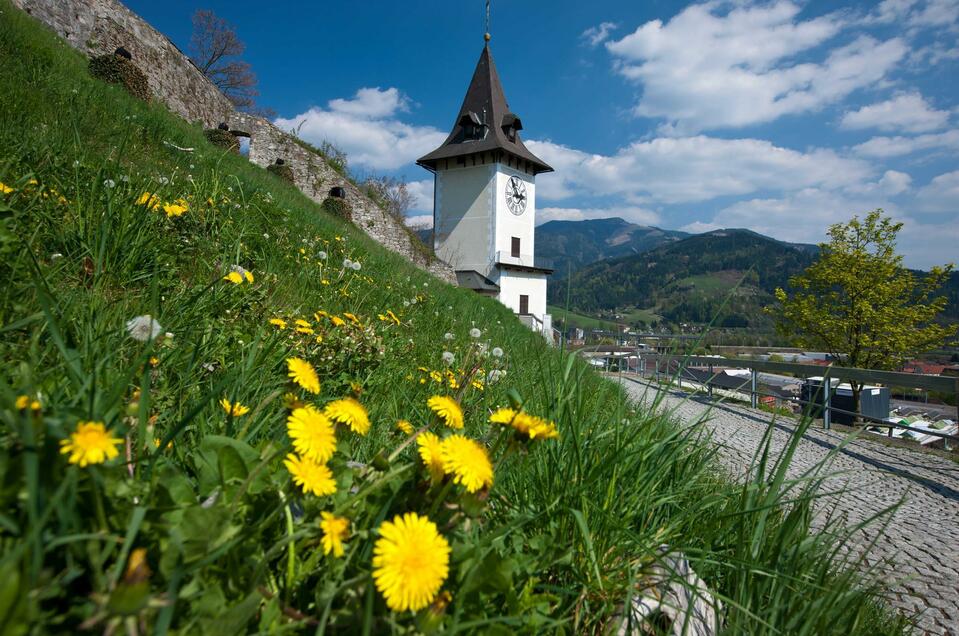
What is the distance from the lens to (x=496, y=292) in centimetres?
3145

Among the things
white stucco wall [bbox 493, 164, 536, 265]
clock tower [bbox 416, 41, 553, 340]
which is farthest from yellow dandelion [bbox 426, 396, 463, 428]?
white stucco wall [bbox 493, 164, 536, 265]

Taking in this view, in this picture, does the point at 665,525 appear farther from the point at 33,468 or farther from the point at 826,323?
the point at 826,323

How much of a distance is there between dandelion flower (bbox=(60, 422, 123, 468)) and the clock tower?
97.2 feet

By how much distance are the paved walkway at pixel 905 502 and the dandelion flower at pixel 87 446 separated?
144 centimetres

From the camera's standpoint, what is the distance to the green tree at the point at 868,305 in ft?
50.1

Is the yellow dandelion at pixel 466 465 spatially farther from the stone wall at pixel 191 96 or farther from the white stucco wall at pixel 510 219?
the white stucco wall at pixel 510 219

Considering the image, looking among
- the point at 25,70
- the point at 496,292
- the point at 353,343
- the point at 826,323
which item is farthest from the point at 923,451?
the point at 496,292

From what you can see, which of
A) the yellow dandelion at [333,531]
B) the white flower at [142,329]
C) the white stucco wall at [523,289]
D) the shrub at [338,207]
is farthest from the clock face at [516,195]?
the yellow dandelion at [333,531]

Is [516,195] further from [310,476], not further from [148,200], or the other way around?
[310,476]

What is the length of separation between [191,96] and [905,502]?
2218cm

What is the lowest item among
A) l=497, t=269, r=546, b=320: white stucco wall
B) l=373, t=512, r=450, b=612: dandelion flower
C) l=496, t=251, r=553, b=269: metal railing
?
l=373, t=512, r=450, b=612: dandelion flower

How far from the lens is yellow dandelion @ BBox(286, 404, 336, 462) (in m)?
0.75

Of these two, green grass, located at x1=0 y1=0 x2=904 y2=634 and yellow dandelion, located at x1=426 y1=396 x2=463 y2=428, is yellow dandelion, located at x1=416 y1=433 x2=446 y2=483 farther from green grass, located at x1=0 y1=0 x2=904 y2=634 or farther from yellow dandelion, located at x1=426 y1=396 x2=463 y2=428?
yellow dandelion, located at x1=426 y1=396 x2=463 y2=428

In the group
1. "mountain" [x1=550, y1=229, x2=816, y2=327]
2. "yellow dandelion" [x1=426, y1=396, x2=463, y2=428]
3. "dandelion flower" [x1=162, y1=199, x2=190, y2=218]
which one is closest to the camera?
"yellow dandelion" [x1=426, y1=396, x2=463, y2=428]
